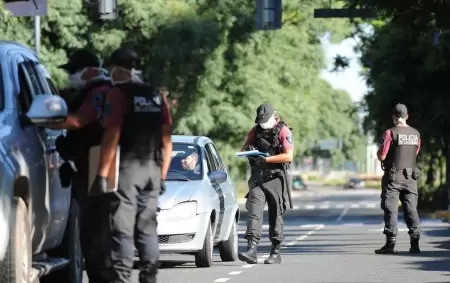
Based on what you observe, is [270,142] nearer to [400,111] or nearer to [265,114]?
[265,114]

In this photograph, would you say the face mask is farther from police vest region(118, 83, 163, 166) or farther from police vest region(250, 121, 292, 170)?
police vest region(250, 121, 292, 170)

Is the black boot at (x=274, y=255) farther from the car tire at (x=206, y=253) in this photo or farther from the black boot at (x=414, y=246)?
the black boot at (x=414, y=246)

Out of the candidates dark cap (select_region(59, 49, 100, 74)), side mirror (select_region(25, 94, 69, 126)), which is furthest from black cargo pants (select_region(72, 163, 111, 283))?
dark cap (select_region(59, 49, 100, 74))

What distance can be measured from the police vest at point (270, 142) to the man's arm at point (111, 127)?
25.1ft

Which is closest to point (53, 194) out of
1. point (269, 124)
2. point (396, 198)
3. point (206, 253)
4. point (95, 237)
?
point (95, 237)

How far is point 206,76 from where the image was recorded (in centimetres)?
4525

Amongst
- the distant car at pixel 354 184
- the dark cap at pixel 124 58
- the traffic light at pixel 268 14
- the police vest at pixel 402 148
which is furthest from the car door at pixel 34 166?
the distant car at pixel 354 184

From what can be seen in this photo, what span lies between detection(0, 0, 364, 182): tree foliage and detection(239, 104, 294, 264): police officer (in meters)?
20.4

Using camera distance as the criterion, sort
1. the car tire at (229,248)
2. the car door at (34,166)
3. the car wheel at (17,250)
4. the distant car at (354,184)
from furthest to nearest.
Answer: the distant car at (354,184) → the car tire at (229,248) → the car door at (34,166) → the car wheel at (17,250)

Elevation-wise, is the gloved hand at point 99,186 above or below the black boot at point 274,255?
above

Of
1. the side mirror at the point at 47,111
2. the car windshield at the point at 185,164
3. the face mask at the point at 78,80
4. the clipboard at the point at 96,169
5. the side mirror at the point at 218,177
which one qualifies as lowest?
the side mirror at the point at 218,177

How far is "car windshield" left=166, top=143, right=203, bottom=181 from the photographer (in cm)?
1762

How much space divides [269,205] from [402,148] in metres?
2.58

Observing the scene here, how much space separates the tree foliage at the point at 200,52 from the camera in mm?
42438
